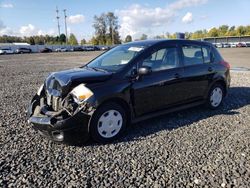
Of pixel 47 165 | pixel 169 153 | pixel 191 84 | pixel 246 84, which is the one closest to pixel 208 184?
pixel 169 153

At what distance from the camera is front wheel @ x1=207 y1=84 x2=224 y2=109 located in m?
6.13

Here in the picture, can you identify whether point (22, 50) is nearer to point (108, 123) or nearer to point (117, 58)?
point (117, 58)

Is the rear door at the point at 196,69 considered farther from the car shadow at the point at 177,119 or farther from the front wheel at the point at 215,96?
the car shadow at the point at 177,119

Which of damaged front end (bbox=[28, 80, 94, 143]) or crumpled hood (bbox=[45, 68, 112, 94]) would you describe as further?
crumpled hood (bbox=[45, 68, 112, 94])

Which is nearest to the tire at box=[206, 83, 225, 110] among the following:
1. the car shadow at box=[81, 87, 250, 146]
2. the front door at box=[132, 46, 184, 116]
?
the car shadow at box=[81, 87, 250, 146]

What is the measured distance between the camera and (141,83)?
464 centimetres

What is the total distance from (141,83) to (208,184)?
2.14 meters

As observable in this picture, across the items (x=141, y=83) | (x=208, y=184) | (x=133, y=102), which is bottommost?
(x=208, y=184)

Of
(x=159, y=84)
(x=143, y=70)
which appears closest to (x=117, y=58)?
(x=143, y=70)

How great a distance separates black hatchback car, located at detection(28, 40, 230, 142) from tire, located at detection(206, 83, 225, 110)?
0.05 meters

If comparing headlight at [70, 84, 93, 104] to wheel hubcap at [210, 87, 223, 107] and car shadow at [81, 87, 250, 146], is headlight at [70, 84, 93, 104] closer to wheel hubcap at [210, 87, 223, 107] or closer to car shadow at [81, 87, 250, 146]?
car shadow at [81, 87, 250, 146]

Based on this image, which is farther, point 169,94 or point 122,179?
point 169,94

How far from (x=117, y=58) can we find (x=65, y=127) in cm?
190

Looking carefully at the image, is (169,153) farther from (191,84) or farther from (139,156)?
(191,84)
